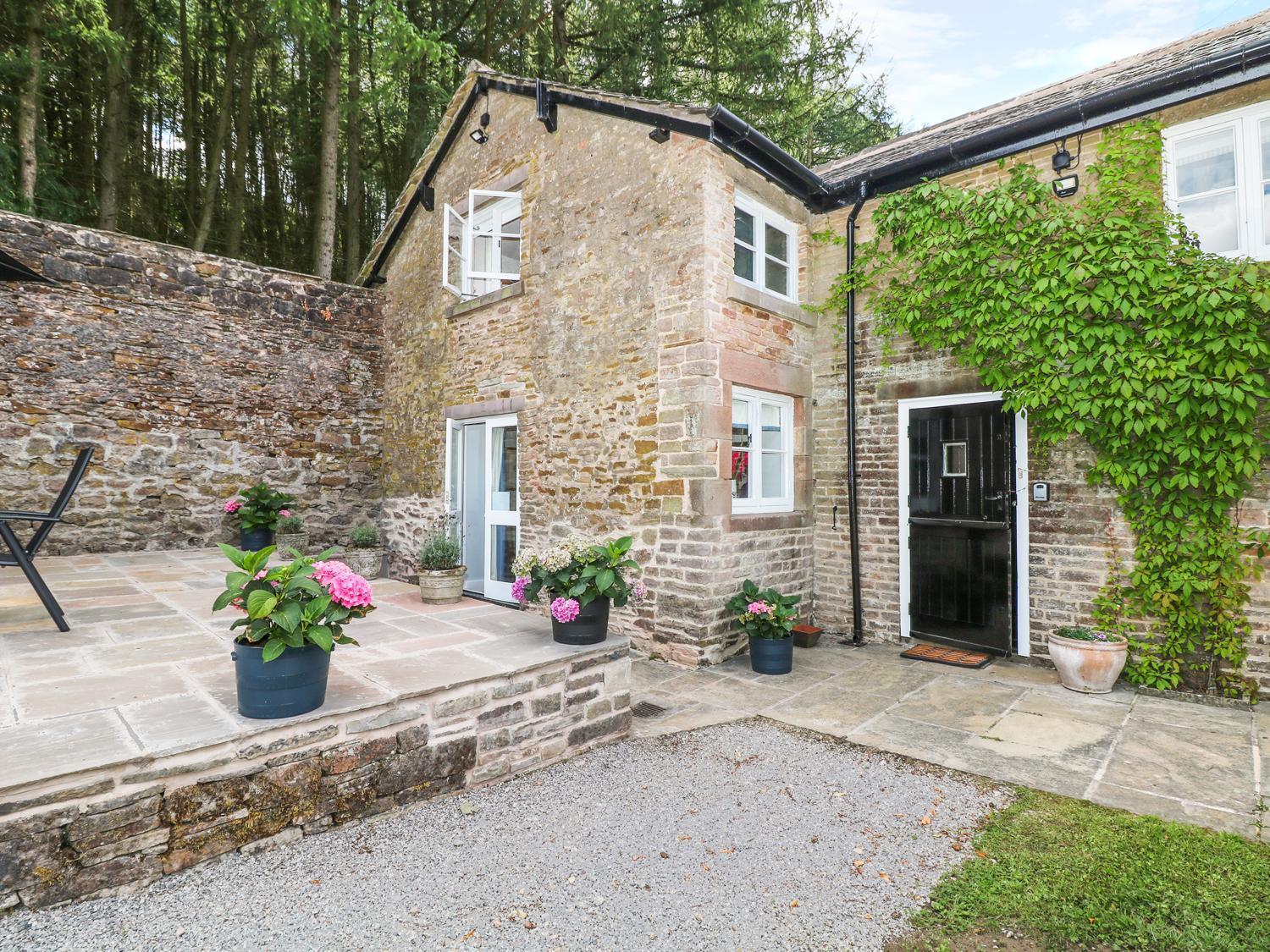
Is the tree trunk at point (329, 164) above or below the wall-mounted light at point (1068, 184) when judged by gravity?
above

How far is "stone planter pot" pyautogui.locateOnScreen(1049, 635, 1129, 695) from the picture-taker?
15.6ft

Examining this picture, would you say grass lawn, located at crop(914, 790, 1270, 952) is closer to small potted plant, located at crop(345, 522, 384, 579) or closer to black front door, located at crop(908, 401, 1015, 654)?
black front door, located at crop(908, 401, 1015, 654)

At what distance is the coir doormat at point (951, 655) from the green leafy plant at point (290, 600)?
192 inches

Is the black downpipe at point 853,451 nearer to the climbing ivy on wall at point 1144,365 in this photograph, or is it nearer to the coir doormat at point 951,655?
the coir doormat at point 951,655

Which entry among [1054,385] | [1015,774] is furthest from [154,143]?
[1015,774]

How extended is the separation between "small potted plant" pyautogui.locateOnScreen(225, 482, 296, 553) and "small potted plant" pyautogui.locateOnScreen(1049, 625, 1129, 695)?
28.4 ft

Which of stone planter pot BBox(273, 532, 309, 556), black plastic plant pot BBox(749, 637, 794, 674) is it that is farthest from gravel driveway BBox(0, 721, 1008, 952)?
stone planter pot BBox(273, 532, 309, 556)

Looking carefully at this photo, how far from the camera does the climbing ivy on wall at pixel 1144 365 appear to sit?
4527 millimetres

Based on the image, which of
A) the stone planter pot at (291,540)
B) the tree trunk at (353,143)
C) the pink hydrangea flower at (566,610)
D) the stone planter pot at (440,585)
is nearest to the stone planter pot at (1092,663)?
the pink hydrangea flower at (566,610)

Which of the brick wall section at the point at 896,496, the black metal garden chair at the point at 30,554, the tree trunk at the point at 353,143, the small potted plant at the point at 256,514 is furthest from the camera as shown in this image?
the tree trunk at the point at 353,143

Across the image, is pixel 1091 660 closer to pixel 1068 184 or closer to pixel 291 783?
pixel 1068 184

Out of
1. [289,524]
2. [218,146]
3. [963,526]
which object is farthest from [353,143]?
[963,526]

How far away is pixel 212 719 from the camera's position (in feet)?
8.61

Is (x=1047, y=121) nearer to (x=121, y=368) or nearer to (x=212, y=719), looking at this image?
(x=212, y=719)
